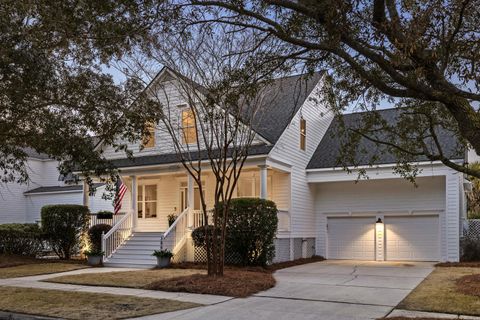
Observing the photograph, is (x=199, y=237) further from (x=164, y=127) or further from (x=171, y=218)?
(x=164, y=127)

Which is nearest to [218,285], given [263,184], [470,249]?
[263,184]

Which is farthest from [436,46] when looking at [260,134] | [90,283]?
[260,134]

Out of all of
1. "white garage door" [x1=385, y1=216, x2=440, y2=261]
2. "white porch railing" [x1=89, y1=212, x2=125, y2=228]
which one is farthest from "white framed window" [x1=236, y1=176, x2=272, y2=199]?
"white porch railing" [x1=89, y1=212, x2=125, y2=228]

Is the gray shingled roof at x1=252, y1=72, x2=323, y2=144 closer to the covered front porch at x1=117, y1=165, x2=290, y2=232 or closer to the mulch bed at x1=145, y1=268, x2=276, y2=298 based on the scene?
the covered front porch at x1=117, y1=165, x2=290, y2=232

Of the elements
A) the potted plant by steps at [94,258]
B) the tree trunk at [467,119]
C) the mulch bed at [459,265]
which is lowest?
the mulch bed at [459,265]

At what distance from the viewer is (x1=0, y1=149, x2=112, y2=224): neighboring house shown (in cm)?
3080

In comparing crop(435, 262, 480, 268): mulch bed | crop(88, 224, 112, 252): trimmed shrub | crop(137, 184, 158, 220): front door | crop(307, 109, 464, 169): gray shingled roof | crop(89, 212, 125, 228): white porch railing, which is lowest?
crop(435, 262, 480, 268): mulch bed

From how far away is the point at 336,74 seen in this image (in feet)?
35.3

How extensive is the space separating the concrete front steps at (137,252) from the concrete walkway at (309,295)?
1739 mm

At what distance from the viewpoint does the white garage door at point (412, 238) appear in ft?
68.9

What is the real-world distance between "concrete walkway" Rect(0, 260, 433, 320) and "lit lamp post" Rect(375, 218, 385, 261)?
4276mm

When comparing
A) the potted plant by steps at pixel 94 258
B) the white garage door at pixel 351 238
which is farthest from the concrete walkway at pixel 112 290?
the white garage door at pixel 351 238

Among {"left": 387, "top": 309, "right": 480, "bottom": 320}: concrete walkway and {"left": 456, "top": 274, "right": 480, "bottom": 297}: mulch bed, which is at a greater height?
{"left": 387, "top": 309, "right": 480, "bottom": 320}: concrete walkway

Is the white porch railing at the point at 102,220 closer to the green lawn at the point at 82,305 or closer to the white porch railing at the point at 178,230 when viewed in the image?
the white porch railing at the point at 178,230
